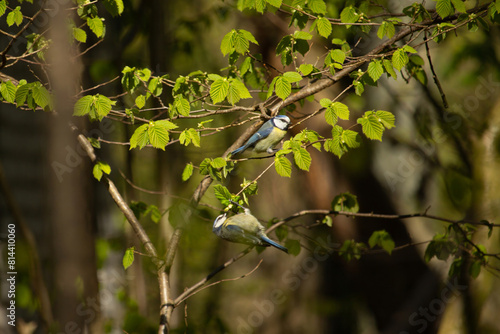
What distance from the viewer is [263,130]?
1965 mm

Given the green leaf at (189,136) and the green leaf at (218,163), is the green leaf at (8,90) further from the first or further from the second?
the green leaf at (218,163)

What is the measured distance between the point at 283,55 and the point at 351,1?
1.86 ft

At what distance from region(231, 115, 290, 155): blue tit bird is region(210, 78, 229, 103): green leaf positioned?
244 mm

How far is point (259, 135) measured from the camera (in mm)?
1962

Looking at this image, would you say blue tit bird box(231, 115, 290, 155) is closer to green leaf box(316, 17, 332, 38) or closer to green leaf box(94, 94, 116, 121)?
green leaf box(316, 17, 332, 38)

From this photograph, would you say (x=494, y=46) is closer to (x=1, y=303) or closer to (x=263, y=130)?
(x=263, y=130)

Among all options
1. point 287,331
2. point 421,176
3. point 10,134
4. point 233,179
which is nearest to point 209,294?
point 287,331

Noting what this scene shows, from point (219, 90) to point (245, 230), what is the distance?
2.07ft

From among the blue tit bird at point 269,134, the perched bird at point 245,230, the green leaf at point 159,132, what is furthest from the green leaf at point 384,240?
the green leaf at point 159,132

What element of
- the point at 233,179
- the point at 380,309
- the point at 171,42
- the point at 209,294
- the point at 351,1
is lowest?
the point at 209,294

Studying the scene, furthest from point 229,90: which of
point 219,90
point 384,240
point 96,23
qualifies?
point 384,240

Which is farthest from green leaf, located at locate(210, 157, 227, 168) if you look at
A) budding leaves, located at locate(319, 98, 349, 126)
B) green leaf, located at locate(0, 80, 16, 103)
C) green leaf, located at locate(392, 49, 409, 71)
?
green leaf, located at locate(0, 80, 16, 103)

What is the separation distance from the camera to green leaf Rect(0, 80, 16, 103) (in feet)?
6.19

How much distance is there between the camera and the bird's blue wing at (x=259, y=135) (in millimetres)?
1956
